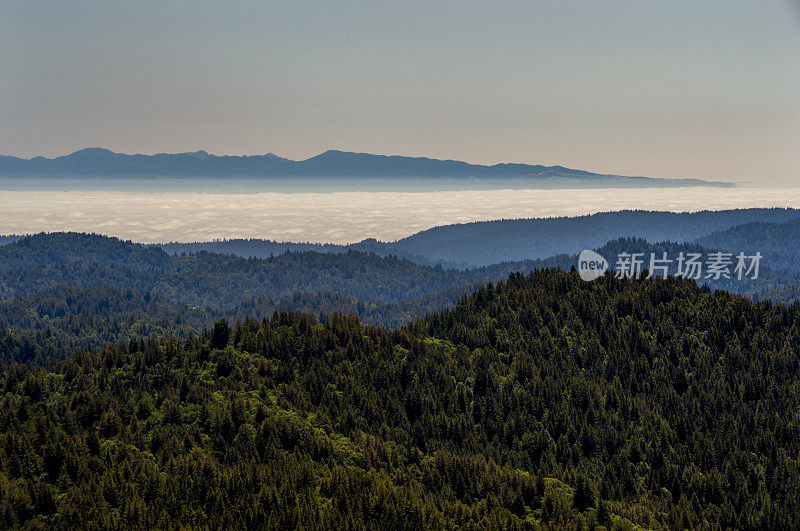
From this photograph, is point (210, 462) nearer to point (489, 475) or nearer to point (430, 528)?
point (430, 528)

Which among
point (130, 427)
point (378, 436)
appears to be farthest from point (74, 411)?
point (378, 436)

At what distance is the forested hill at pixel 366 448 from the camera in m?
108

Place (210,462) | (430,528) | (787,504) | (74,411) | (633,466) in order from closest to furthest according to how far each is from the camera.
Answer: (430,528) < (210,462) < (787,504) < (74,411) < (633,466)

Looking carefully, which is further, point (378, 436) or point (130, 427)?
point (378, 436)

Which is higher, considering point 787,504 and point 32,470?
point 32,470

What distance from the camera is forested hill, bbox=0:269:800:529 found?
108m

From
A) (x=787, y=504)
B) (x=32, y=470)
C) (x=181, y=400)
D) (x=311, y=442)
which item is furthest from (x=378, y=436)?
(x=787, y=504)

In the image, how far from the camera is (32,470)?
11456 centimetres

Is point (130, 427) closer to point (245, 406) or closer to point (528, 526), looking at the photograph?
point (245, 406)

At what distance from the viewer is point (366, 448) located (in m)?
147

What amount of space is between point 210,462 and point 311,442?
23.7m

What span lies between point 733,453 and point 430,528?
94.2m

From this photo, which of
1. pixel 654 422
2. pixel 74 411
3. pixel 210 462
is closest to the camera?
pixel 210 462

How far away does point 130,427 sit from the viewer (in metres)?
140
